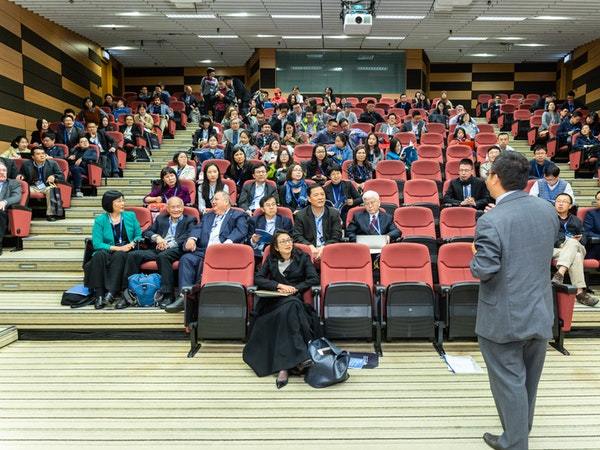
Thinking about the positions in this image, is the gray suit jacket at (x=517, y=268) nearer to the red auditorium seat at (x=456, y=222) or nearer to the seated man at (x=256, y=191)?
the red auditorium seat at (x=456, y=222)

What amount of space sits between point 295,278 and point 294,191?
182 centimetres

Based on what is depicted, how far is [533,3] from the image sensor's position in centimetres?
978

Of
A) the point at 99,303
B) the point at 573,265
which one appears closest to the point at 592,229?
the point at 573,265

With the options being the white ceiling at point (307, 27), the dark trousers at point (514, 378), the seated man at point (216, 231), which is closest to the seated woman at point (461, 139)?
the white ceiling at point (307, 27)

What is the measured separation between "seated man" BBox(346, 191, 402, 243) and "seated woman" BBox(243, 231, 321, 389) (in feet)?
3.06

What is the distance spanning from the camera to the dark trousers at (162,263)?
4.50 metres

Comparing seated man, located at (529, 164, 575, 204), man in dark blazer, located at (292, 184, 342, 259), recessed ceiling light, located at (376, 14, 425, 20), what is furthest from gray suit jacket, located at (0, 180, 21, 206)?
recessed ceiling light, located at (376, 14, 425, 20)

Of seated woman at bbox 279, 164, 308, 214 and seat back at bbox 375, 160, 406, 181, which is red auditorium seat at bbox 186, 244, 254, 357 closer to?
seated woman at bbox 279, 164, 308, 214

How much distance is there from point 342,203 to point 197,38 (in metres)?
8.95

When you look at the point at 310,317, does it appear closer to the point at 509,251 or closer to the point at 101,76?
the point at 509,251

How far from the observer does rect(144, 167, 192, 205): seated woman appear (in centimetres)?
568

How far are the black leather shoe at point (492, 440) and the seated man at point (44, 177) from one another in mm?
5446

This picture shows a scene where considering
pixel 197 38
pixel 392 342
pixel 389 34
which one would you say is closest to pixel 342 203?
pixel 392 342

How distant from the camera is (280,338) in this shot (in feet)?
11.4
